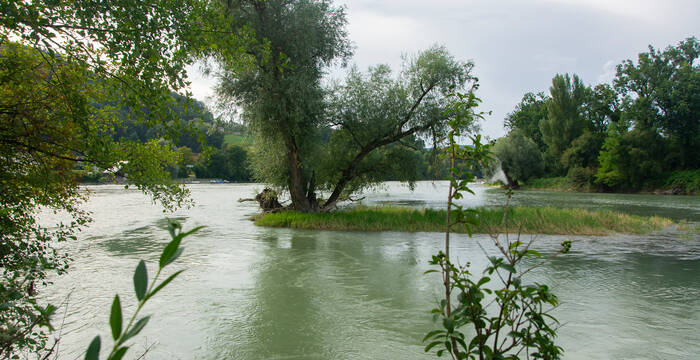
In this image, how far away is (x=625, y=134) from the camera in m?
49.2

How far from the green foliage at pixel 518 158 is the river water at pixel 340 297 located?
44577mm

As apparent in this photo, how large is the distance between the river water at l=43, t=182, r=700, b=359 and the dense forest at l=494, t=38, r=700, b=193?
3862cm

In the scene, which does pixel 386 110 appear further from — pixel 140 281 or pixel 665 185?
pixel 665 185

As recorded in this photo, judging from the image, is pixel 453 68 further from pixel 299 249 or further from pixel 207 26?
pixel 207 26

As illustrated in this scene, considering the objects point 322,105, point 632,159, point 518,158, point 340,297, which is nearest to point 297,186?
point 322,105

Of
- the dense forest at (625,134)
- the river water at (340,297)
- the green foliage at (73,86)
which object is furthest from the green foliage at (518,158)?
the green foliage at (73,86)

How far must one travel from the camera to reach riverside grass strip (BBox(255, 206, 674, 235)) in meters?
15.9

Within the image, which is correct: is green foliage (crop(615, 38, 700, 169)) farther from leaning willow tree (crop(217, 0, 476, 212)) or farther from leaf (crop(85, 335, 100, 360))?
leaf (crop(85, 335, 100, 360))

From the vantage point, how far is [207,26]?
4957 mm

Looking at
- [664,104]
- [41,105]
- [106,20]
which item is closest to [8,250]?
[41,105]

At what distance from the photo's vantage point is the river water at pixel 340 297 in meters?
5.71

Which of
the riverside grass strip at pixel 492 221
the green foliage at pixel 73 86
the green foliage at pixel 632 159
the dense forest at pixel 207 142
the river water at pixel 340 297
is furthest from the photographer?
the green foliage at pixel 632 159

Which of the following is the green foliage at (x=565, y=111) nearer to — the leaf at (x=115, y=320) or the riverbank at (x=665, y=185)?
the riverbank at (x=665, y=185)

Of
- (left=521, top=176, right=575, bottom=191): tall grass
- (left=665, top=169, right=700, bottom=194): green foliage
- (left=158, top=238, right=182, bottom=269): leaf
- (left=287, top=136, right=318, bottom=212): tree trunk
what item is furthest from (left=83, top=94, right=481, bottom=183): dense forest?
(left=521, top=176, right=575, bottom=191): tall grass
